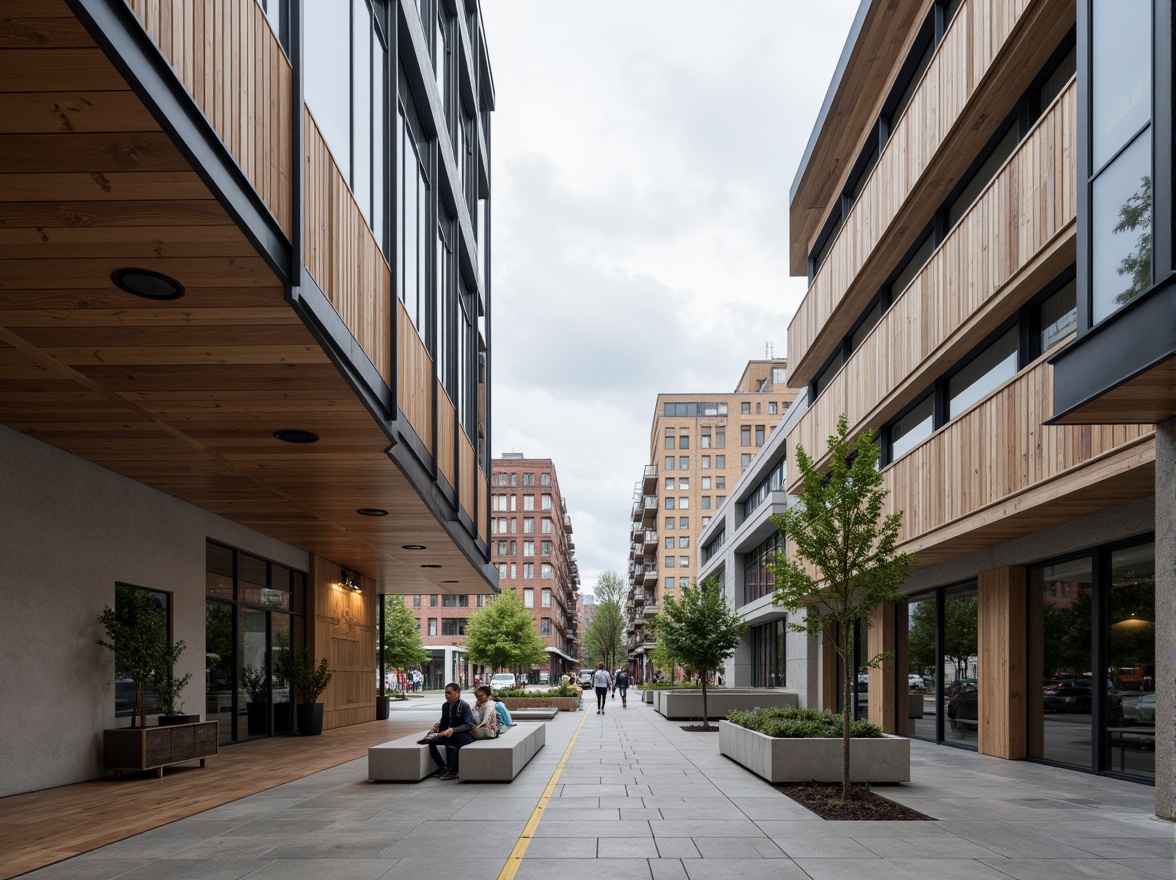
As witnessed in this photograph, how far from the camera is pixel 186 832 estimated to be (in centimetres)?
1045

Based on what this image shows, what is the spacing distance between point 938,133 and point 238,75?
556 inches

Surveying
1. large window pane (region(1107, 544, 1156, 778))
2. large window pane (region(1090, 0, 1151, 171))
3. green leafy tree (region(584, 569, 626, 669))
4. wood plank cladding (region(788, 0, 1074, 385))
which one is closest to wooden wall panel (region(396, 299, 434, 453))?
large window pane (region(1090, 0, 1151, 171))

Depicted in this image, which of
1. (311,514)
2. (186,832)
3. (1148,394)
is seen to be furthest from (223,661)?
(1148,394)

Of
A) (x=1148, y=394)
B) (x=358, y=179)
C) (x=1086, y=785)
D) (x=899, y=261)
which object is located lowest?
(x=1086, y=785)

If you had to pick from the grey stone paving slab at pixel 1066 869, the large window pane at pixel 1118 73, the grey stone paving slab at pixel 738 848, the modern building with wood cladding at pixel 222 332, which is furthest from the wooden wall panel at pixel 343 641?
the large window pane at pixel 1118 73

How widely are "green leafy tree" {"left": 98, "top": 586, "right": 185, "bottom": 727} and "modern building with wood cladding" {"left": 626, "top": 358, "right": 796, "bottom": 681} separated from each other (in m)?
94.1

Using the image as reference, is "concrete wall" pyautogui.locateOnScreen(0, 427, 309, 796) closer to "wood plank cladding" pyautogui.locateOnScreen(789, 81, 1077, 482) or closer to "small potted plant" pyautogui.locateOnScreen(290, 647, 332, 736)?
"small potted plant" pyautogui.locateOnScreen(290, 647, 332, 736)

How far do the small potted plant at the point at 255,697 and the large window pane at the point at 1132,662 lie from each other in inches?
640

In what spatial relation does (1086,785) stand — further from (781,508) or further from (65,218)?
(781,508)

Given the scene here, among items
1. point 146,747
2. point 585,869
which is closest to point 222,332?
point 585,869

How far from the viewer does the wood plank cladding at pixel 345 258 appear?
9.61 meters

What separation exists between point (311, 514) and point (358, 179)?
27.1 feet

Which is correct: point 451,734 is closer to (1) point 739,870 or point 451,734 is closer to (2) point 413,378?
(2) point 413,378

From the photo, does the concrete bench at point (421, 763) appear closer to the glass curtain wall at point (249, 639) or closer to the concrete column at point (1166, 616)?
the glass curtain wall at point (249, 639)
